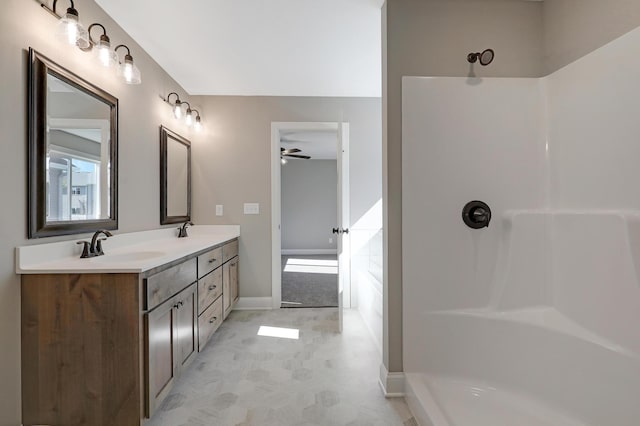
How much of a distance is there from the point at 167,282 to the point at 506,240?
6.44 ft

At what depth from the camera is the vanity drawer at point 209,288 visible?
2.16m

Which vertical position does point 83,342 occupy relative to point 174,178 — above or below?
below

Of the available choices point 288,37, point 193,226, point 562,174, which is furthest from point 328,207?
point 562,174

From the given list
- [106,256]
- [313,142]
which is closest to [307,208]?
[313,142]

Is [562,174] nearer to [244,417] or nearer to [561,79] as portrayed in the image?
[561,79]

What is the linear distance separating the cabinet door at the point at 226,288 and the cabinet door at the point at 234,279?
7 cm

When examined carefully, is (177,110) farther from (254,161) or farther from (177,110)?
(254,161)

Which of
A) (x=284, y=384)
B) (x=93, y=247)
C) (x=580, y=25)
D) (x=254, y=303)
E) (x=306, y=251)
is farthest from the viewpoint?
(x=306, y=251)

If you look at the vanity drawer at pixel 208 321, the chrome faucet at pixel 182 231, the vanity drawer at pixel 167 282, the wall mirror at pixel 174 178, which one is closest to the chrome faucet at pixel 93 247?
the vanity drawer at pixel 167 282

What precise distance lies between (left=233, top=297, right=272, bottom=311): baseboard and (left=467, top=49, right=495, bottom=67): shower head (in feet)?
9.17

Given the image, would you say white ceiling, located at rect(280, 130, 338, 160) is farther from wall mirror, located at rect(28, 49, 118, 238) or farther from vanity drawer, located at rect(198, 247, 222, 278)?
wall mirror, located at rect(28, 49, 118, 238)

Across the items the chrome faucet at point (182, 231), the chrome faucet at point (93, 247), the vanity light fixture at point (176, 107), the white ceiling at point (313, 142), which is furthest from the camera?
the white ceiling at point (313, 142)

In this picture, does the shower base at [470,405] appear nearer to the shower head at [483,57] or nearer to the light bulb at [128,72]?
the shower head at [483,57]

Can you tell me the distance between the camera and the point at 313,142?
18.5 ft
